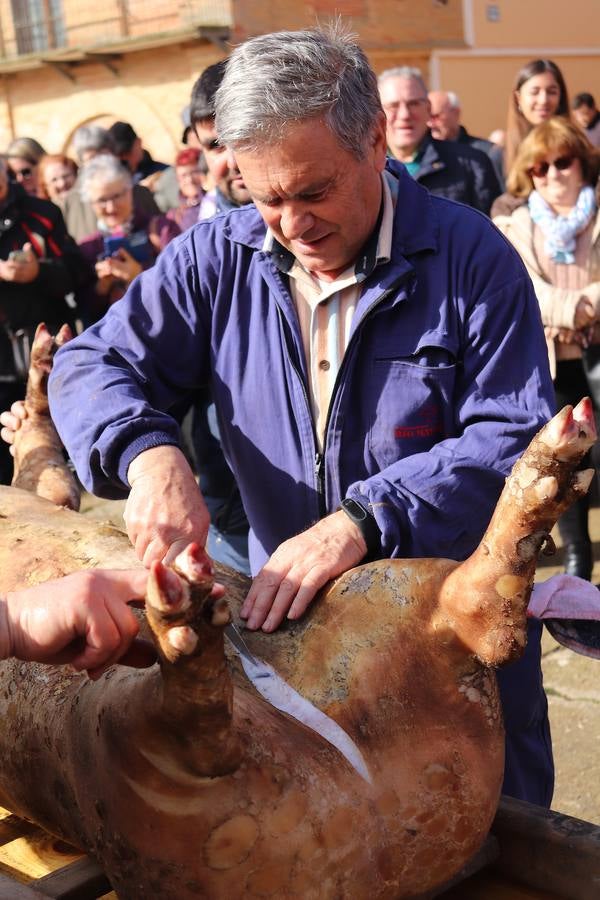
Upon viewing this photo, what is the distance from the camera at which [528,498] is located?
190cm

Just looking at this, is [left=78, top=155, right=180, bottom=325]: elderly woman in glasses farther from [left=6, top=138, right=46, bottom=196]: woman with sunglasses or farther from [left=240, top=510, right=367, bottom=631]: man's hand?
[left=240, top=510, right=367, bottom=631]: man's hand

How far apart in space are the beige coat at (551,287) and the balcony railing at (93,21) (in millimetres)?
16129

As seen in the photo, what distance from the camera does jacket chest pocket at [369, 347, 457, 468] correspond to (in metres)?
2.48

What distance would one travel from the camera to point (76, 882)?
6.44 feet

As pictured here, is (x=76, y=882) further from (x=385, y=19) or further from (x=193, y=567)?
(x=385, y=19)

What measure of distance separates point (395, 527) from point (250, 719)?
1.74 feet

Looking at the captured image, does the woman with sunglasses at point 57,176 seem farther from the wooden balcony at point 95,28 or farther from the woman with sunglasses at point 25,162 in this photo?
the wooden balcony at point 95,28

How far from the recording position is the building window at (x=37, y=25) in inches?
957

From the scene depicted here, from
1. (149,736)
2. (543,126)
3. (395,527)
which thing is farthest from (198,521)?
(543,126)

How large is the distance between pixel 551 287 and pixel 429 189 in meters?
1.06

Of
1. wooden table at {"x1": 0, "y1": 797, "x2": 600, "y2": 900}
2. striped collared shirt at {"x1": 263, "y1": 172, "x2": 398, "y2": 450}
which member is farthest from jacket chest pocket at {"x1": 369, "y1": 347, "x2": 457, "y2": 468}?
wooden table at {"x1": 0, "y1": 797, "x2": 600, "y2": 900}

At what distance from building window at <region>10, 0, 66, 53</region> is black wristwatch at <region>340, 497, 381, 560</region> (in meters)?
24.1

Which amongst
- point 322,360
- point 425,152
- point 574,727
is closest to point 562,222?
point 425,152

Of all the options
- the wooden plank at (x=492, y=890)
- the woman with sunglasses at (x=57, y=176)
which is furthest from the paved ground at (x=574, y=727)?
the woman with sunglasses at (x=57, y=176)
